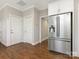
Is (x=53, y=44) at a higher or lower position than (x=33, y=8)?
lower

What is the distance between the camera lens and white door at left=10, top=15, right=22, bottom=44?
6266mm

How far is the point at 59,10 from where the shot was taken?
4219mm

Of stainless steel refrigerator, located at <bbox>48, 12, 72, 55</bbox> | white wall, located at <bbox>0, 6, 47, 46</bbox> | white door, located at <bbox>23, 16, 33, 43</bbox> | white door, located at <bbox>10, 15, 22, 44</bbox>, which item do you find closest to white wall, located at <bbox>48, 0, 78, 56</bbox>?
stainless steel refrigerator, located at <bbox>48, 12, 72, 55</bbox>

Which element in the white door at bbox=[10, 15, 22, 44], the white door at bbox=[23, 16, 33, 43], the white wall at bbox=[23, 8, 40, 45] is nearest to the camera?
the white door at bbox=[10, 15, 22, 44]

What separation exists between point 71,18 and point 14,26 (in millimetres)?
4330

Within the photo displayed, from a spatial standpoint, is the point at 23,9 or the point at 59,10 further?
the point at 23,9

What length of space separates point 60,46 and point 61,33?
622 millimetres

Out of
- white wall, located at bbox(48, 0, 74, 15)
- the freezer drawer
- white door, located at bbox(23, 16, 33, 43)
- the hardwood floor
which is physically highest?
white wall, located at bbox(48, 0, 74, 15)

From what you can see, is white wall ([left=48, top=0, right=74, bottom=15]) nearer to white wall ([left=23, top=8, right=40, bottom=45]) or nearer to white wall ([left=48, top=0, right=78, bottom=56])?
white wall ([left=48, top=0, right=78, bottom=56])

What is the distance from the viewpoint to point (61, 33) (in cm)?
406

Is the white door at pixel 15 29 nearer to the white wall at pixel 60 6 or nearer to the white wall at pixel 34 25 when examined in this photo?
the white wall at pixel 34 25

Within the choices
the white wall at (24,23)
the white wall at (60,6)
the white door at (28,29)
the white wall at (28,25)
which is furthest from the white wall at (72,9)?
the white door at (28,29)

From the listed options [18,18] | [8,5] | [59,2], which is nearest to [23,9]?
[18,18]

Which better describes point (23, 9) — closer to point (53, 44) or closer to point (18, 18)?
point (18, 18)
